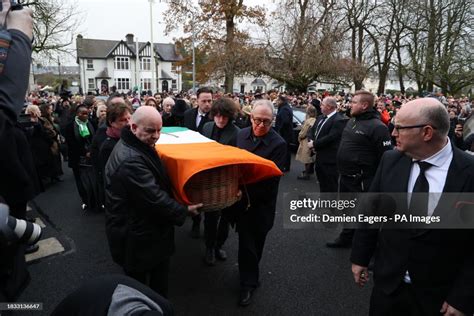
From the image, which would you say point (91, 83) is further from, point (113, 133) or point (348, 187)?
point (348, 187)

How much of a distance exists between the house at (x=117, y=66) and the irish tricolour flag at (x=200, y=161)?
55.0m

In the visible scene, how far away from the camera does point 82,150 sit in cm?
601

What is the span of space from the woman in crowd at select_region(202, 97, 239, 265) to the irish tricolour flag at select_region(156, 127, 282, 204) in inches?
35.3

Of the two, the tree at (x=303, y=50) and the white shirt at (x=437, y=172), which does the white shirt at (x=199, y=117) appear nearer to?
the white shirt at (x=437, y=172)

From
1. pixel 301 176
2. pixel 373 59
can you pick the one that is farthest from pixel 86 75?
pixel 301 176

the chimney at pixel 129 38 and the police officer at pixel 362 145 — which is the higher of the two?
the chimney at pixel 129 38

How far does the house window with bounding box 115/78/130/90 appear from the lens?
193 ft

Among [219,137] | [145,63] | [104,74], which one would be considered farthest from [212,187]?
[145,63]

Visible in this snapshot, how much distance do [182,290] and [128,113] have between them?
2.18 metres

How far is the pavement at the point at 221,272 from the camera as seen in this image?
3277 millimetres

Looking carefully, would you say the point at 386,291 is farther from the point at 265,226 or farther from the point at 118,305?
the point at 118,305

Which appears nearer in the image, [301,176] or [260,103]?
[260,103]

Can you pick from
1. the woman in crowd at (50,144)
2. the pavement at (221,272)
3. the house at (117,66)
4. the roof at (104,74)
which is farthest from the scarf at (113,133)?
the roof at (104,74)

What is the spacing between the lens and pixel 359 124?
14.2ft
